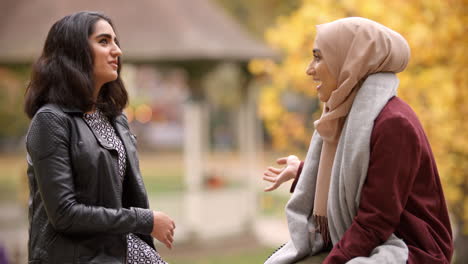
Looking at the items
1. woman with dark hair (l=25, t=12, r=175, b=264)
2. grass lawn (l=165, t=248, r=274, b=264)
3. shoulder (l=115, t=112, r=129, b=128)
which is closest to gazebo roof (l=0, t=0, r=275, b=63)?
grass lawn (l=165, t=248, r=274, b=264)

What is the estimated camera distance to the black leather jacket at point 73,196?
240cm

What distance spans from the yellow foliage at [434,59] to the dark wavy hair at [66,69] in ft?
9.82

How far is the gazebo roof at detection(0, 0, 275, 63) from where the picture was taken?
9.40 meters

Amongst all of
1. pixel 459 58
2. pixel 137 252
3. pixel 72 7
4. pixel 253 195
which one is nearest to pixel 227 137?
pixel 253 195

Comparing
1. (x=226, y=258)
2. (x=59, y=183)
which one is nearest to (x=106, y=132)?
(x=59, y=183)

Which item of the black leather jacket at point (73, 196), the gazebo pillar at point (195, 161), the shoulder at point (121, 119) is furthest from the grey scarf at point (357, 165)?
the gazebo pillar at point (195, 161)

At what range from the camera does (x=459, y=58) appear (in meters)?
4.88

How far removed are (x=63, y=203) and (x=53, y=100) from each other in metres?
0.38

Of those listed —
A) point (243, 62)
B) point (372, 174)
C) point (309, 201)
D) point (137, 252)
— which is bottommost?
point (243, 62)

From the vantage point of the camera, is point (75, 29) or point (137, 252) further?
point (137, 252)

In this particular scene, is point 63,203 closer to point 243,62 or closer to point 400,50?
point 400,50

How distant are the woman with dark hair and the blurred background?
2973 millimetres

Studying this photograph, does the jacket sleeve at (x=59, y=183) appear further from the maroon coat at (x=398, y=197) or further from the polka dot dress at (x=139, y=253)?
the maroon coat at (x=398, y=197)

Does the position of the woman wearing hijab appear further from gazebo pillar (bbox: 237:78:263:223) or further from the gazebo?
gazebo pillar (bbox: 237:78:263:223)
